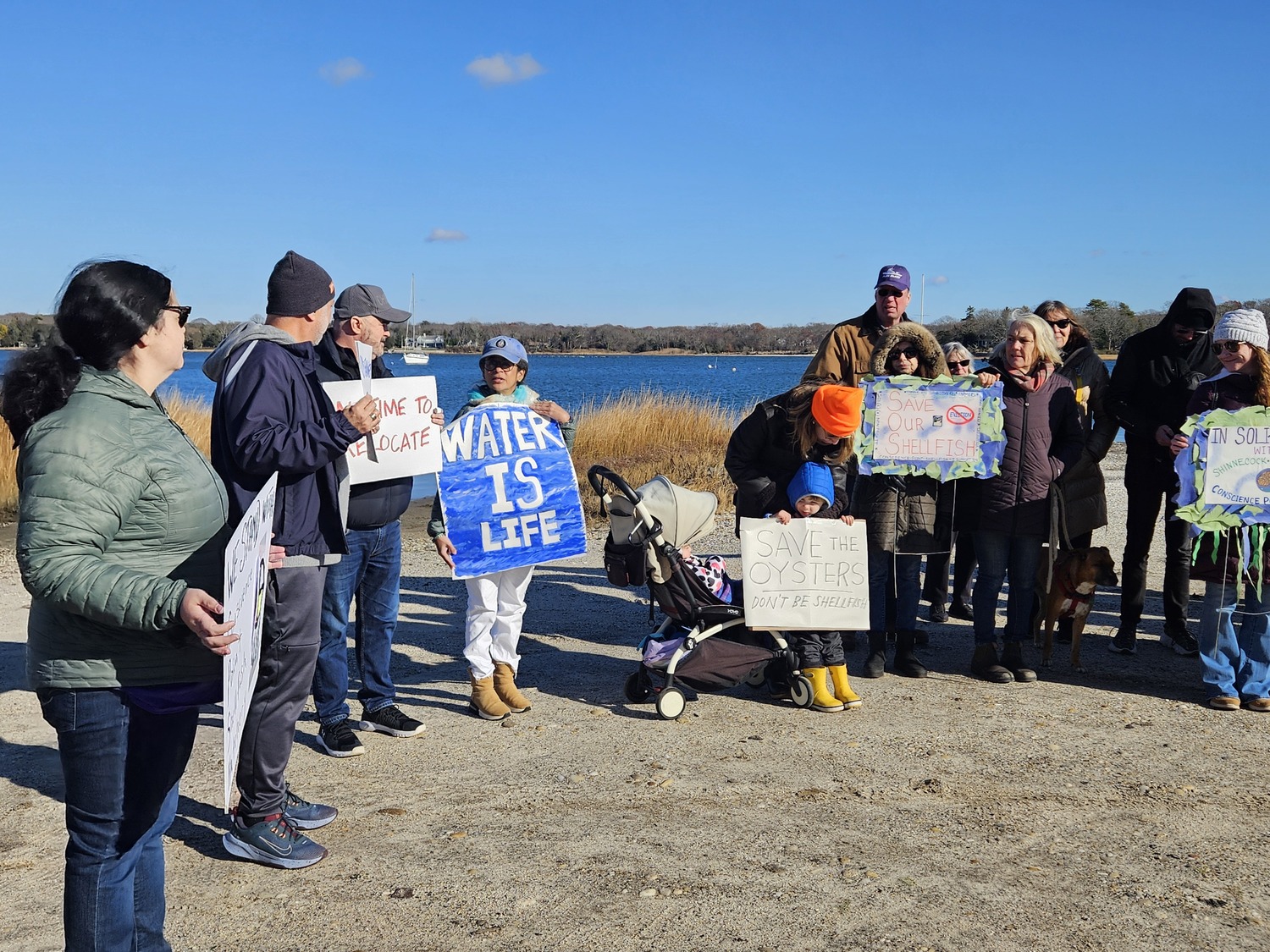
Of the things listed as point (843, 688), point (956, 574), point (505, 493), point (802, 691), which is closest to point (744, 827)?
point (802, 691)

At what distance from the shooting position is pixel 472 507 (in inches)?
231

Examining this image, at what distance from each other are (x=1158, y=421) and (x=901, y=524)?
2.04 meters

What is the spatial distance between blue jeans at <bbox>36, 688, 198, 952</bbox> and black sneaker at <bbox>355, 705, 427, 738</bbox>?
2699 mm

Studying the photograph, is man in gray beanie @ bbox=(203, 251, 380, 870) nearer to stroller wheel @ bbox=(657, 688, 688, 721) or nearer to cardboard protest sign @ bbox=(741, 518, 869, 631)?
stroller wheel @ bbox=(657, 688, 688, 721)

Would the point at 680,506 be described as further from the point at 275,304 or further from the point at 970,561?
the point at 970,561

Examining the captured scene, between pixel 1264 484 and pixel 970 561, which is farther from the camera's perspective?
pixel 970 561

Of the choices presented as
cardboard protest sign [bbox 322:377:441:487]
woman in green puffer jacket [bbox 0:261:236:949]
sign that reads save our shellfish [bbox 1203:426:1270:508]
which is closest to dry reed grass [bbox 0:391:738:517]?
sign that reads save our shellfish [bbox 1203:426:1270:508]

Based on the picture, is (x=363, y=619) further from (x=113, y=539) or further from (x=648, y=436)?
(x=648, y=436)

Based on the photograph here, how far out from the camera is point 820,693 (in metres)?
6.05

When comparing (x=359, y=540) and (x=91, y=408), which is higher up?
(x=91, y=408)

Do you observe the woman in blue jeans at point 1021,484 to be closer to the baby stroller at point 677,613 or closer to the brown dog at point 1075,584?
the brown dog at point 1075,584

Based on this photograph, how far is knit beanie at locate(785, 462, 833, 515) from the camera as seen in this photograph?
608cm

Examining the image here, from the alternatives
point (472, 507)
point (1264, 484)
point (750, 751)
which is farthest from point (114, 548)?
Result: point (1264, 484)

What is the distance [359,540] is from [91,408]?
2.59 meters
